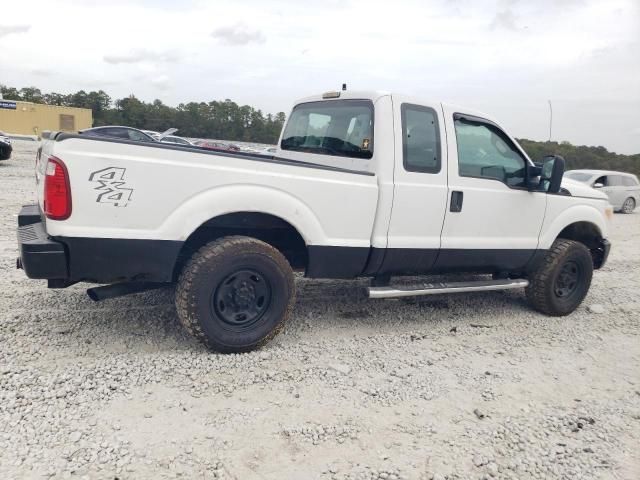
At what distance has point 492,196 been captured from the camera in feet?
15.4

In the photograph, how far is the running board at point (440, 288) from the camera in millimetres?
4266

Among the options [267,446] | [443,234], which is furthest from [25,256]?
[443,234]

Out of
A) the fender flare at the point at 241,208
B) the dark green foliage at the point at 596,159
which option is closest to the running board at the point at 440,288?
the fender flare at the point at 241,208

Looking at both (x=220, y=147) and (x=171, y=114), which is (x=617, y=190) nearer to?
(x=220, y=147)

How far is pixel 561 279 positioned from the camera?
543 cm

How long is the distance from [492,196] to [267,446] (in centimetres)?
310

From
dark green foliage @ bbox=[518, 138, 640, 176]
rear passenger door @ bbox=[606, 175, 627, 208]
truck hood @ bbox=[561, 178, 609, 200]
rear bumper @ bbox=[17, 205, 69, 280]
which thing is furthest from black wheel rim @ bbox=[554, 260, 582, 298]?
dark green foliage @ bbox=[518, 138, 640, 176]

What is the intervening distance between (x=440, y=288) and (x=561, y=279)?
170cm

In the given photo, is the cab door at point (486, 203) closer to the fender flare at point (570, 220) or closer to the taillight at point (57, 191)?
the fender flare at point (570, 220)

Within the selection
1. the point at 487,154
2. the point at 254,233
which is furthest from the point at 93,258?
the point at 487,154

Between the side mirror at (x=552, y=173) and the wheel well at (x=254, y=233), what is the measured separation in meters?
2.49

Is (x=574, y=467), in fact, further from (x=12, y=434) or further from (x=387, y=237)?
(x=12, y=434)

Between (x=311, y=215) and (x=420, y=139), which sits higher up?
(x=420, y=139)

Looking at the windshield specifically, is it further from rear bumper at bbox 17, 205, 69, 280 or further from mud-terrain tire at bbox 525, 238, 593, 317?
rear bumper at bbox 17, 205, 69, 280
